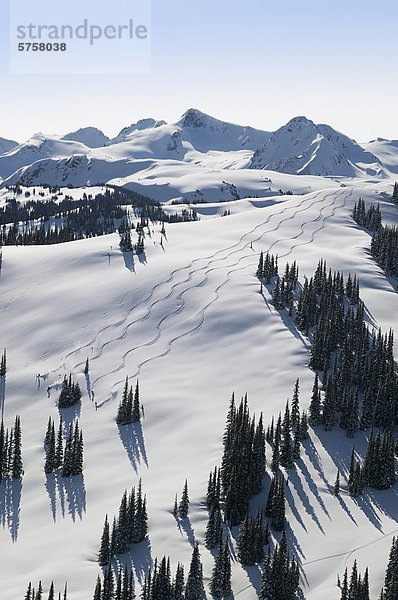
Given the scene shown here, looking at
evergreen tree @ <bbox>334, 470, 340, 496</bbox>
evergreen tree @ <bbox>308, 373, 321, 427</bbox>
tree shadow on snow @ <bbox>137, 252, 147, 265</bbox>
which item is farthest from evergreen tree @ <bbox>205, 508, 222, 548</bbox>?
tree shadow on snow @ <bbox>137, 252, 147, 265</bbox>

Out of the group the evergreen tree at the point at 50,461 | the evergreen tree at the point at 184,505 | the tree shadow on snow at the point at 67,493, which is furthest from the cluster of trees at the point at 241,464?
the evergreen tree at the point at 50,461

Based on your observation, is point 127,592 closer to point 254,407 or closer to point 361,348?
point 254,407

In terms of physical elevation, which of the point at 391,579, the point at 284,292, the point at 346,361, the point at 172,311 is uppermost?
the point at 284,292

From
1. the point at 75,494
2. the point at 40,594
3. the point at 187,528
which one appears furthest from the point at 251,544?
the point at 75,494

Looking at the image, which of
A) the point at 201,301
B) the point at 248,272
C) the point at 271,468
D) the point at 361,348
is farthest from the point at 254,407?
the point at 248,272

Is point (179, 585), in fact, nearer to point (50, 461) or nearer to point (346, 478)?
point (346, 478)

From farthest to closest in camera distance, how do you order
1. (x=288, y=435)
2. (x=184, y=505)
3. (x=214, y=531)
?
(x=288, y=435)
(x=184, y=505)
(x=214, y=531)
